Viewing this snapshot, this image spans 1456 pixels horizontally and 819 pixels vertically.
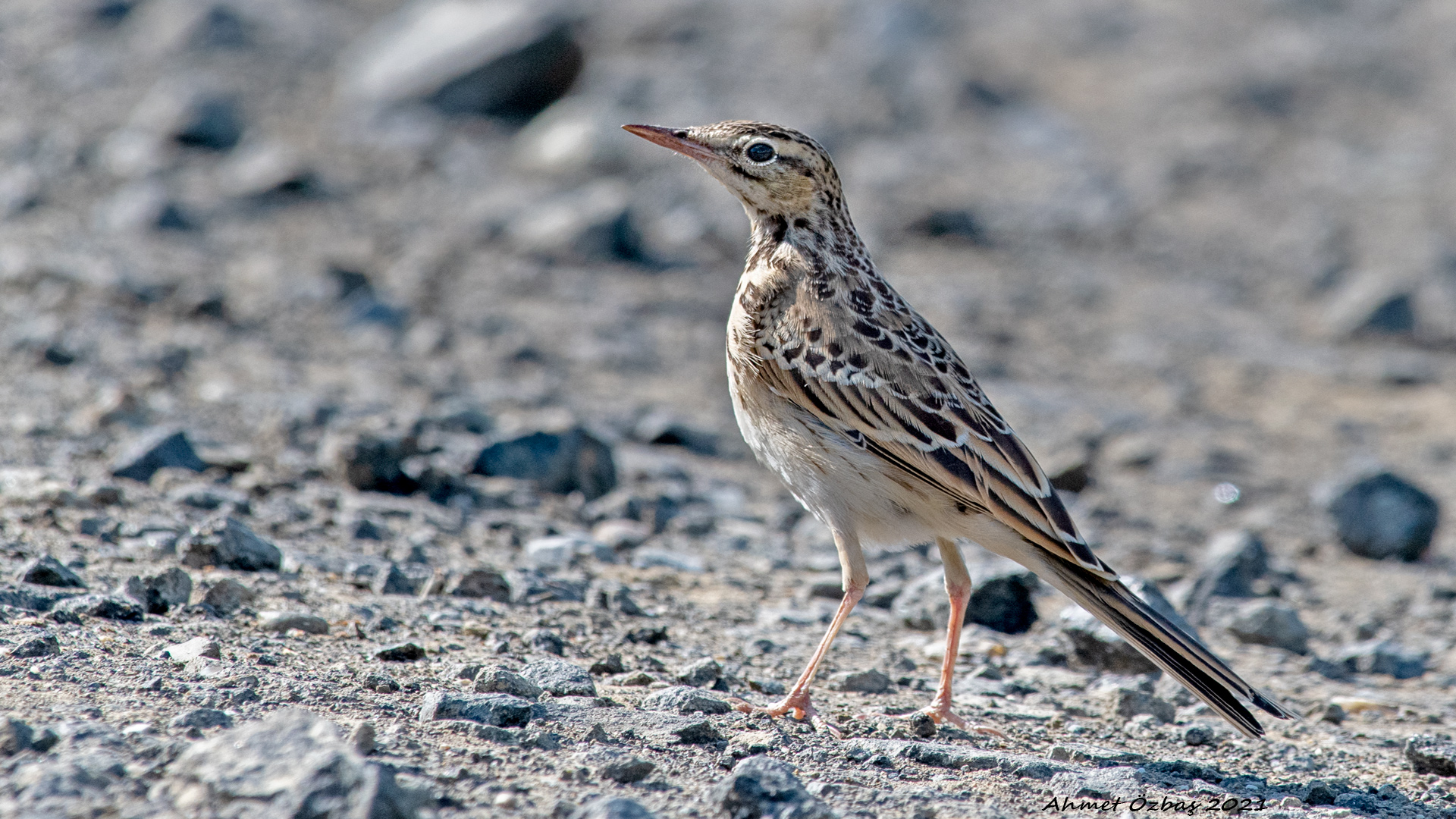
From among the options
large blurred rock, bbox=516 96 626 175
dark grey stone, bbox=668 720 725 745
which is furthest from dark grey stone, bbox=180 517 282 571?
large blurred rock, bbox=516 96 626 175

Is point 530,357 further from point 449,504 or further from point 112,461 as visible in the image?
point 112,461

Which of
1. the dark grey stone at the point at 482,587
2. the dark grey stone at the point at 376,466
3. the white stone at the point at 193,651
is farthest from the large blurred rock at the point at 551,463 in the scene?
the white stone at the point at 193,651

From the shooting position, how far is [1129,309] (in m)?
13.7

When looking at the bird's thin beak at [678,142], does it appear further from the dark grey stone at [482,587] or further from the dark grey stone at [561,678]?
the dark grey stone at [561,678]

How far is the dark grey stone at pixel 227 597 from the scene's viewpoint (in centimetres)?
598

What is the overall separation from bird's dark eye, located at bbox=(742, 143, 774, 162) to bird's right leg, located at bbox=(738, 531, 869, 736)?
1743 millimetres

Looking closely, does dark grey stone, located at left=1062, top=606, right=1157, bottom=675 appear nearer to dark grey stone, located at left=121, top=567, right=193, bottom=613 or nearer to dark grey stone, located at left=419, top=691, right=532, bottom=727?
dark grey stone, located at left=419, top=691, right=532, bottom=727

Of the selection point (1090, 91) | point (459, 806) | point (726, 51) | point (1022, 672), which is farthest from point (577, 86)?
point (459, 806)

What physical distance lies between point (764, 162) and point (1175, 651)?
110 inches

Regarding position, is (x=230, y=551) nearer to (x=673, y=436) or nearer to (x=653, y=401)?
(x=673, y=436)

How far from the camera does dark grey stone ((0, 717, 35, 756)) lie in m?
4.19

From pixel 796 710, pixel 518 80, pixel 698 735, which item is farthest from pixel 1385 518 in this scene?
pixel 518 80

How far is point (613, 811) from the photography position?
4.07 metres

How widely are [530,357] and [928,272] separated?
4.22m
